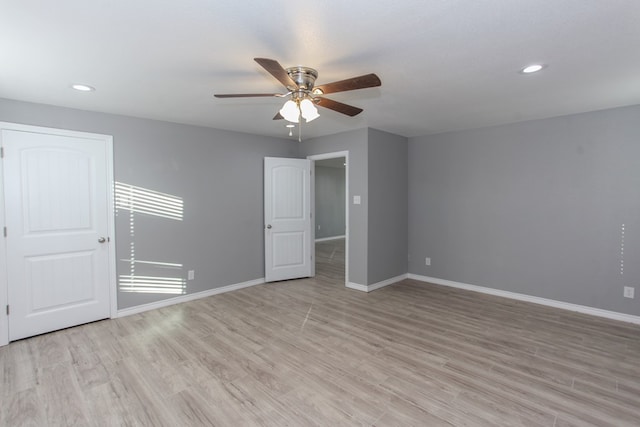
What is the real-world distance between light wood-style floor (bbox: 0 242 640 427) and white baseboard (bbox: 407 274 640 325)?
16 cm

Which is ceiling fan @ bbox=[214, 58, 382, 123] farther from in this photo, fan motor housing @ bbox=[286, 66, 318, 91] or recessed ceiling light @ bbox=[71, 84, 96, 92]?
recessed ceiling light @ bbox=[71, 84, 96, 92]

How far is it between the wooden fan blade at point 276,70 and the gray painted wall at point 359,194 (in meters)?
2.44

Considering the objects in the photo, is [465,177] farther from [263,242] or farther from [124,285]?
[124,285]

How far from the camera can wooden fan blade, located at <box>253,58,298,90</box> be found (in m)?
1.68

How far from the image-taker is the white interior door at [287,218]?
4934 mm

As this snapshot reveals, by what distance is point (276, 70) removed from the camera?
1811mm

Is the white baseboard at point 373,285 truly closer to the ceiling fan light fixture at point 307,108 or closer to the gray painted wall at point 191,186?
the gray painted wall at point 191,186

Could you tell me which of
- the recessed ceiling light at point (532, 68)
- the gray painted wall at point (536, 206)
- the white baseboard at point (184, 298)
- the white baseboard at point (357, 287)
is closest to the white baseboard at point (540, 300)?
the gray painted wall at point (536, 206)

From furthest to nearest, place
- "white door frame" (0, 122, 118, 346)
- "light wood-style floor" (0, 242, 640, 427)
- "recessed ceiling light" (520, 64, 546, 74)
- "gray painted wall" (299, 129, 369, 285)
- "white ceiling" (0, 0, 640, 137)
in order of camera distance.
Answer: "gray painted wall" (299, 129, 369, 285)
"white door frame" (0, 122, 118, 346)
"recessed ceiling light" (520, 64, 546, 74)
"light wood-style floor" (0, 242, 640, 427)
"white ceiling" (0, 0, 640, 137)

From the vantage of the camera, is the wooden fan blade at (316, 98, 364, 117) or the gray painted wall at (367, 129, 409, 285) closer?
the wooden fan blade at (316, 98, 364, 117)

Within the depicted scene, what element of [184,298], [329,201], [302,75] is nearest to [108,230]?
[184,298]

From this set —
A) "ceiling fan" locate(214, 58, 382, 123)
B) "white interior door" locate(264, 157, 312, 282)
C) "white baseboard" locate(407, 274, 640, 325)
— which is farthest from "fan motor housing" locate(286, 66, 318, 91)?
"white baseboard" locate(407, 274, 640, 325)

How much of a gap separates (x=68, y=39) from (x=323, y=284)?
4057mm

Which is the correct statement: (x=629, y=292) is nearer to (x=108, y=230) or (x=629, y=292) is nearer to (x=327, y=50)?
(x=327, y=50)
